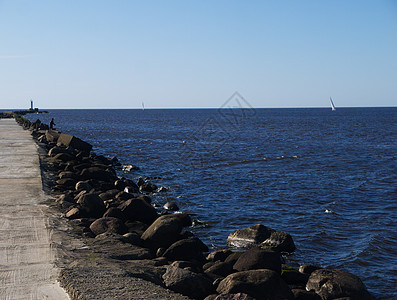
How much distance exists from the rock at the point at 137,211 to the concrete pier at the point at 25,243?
6.91 ft

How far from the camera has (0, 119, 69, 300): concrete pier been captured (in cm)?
553

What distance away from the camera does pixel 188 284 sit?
246 inches

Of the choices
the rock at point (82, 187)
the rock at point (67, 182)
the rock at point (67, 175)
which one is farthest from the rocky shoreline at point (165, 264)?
the rock at point (67, 175)

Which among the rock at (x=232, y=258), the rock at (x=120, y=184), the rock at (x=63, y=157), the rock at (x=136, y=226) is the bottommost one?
the rock at (x=120, y=184)

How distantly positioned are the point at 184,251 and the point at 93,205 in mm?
3384

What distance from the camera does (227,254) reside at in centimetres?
874

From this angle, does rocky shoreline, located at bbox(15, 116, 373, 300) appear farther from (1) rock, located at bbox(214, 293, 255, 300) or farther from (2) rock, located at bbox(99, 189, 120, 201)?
(2) rock, located at bbox(99, 189, 120, 201)

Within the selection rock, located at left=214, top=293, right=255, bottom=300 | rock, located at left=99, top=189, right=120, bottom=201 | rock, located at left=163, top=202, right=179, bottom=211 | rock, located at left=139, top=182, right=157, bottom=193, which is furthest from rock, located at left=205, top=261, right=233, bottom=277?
rock, located at left=139, top=182, right=157, bottom=193

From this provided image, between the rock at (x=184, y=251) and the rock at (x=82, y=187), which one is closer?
the rock at (x=184, y=251)

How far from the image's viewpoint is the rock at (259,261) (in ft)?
24.2

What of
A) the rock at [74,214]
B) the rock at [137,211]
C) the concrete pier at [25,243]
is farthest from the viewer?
the rock at [137,211]

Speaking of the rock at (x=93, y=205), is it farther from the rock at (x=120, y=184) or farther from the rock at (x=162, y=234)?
the rock at (x=120, y=184)

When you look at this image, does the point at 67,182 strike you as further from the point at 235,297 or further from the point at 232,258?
the point at 235,297

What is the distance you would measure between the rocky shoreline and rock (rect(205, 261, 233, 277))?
0.01 m
